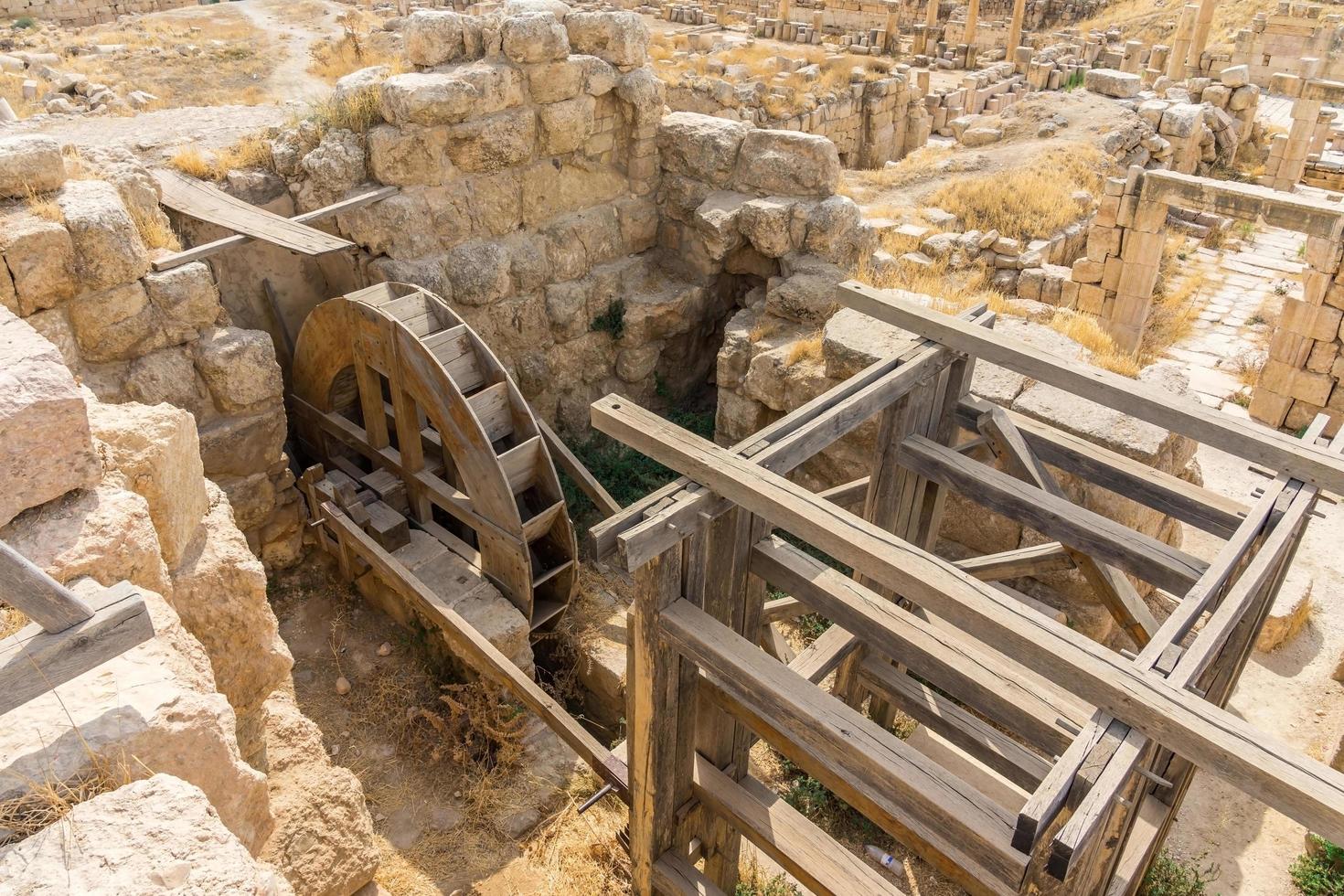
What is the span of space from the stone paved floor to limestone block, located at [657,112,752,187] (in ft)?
18.4

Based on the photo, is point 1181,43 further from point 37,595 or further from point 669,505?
point 37,595

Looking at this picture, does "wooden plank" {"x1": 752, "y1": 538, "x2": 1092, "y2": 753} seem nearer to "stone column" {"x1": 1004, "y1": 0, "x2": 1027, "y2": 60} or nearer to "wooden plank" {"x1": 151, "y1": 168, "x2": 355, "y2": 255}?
"wooden plank" {"x1": 151, "y1": 168, "x2": 355, "y2": 255}

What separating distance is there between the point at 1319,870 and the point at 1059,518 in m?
2.71

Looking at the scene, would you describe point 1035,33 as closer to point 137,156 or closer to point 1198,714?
point 137,156

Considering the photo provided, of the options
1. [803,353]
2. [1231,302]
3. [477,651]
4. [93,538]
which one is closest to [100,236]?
[477,651]

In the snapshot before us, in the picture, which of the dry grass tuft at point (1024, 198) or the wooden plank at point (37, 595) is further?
the dry grass tuft at point (1024, 198)

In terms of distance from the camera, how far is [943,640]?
307cm

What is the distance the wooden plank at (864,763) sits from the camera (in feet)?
8.77

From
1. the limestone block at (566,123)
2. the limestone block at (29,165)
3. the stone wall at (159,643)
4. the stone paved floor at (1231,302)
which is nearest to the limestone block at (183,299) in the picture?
the limestone block at (29,165)

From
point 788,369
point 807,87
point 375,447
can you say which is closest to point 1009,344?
point 788,369

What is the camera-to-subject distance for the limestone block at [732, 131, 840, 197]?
743 centimetres

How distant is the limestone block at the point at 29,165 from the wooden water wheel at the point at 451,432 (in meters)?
1.79

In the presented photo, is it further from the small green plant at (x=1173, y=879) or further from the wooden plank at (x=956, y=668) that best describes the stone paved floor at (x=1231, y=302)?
the wooden plank at (x=956, y=668)

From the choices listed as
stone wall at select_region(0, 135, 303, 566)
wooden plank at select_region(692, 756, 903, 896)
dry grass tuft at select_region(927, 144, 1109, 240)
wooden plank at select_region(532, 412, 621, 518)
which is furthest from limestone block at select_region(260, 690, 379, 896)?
dry grass tuft at select_region(927, 144, 1109, 240)
